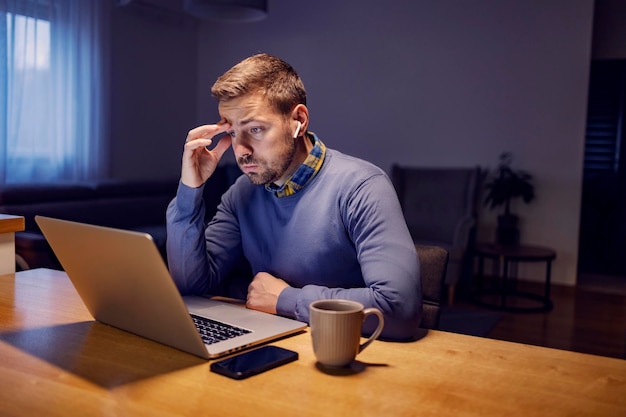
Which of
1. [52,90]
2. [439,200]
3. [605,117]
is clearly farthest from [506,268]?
[52,90]

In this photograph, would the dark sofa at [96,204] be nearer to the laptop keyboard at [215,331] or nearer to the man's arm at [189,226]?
the man's arm at [189,226]

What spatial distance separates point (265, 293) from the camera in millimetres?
1229

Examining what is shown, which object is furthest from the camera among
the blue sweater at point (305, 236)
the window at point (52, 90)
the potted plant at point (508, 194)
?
the potted plant at point (508, 194)

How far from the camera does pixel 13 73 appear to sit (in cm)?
446

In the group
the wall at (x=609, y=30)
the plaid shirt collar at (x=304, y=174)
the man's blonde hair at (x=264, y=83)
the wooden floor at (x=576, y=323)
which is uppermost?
the wall at (x=609, y=30)

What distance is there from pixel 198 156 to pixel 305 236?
31 cm

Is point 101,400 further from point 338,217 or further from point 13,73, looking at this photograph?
point 13,73

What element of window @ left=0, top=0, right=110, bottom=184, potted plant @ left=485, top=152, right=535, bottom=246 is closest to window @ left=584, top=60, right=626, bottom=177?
potted plant @ left=485, top=152, right=535, bottom=246

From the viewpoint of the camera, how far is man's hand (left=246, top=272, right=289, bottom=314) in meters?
1.21

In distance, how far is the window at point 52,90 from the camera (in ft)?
14.7

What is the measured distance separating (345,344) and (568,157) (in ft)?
14.3

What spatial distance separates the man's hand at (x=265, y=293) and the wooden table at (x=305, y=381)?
0.64ft

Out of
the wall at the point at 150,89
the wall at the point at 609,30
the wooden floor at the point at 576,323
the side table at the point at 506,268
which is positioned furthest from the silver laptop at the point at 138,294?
the wall at the point at 609,30

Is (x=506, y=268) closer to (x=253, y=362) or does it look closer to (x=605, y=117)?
(x=605, y=117)
